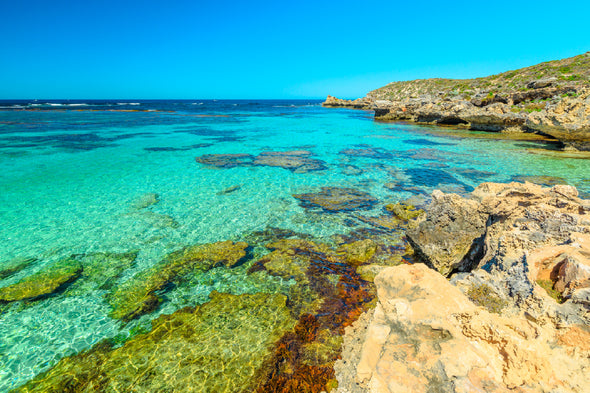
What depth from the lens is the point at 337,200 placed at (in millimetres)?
10266

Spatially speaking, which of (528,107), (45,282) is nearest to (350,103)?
(528,107)

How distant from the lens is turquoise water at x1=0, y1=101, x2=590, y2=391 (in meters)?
4.88

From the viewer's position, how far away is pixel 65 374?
386cm

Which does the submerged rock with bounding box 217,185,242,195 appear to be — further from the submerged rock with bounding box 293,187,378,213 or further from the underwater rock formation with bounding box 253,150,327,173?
the underwater rock formation with bounding box 253,150,327,173

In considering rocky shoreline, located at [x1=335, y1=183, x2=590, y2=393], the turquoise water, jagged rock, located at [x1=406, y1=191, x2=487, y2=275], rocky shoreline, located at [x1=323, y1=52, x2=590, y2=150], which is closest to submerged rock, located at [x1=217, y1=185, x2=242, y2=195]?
the turquoise water

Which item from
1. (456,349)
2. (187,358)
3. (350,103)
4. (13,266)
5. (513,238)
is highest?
(350,103)

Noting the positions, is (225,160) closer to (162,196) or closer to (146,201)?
(162,196)

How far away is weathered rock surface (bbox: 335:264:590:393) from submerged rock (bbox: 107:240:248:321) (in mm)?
3821

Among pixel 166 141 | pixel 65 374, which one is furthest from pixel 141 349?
pixel 166 141

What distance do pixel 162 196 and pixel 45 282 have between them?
5419mm

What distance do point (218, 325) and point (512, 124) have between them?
31.4 metres

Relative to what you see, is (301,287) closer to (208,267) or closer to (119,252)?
(208,267)

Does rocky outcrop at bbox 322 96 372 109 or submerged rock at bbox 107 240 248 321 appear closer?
submerged rock at bbox 107 240 248 321

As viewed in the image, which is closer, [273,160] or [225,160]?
[273,160]
